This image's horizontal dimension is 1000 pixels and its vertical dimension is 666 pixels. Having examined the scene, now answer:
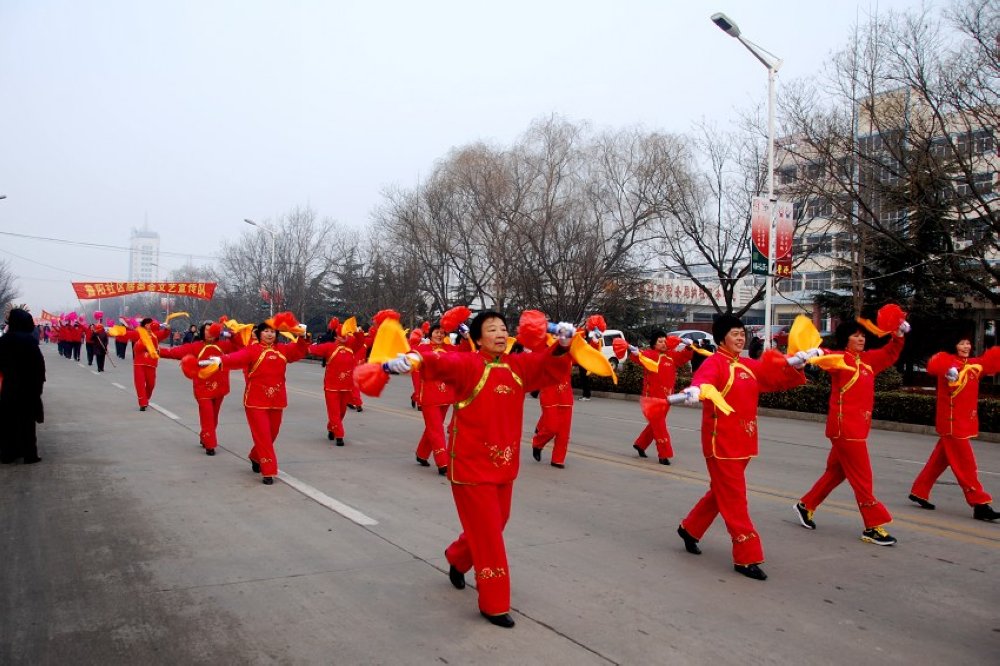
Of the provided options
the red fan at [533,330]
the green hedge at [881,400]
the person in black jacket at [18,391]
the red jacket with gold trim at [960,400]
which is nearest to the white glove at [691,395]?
the red fan at [533,330]

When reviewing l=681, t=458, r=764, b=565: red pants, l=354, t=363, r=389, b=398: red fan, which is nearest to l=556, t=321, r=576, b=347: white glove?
l=354, t=363, r=389, b=398: red fan

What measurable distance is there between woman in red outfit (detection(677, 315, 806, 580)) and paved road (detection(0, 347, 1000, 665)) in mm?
303

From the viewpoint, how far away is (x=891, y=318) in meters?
6.28

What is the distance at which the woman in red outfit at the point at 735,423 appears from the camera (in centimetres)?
534

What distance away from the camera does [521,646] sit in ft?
13.3

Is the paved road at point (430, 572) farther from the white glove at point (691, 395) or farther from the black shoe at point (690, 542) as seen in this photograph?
the white glove at point (691, 395)

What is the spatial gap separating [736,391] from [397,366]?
2.63m

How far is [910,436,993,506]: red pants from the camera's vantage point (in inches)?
284

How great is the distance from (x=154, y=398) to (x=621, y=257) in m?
16.0

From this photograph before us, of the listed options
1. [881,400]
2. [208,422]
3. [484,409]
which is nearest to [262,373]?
[208,422]

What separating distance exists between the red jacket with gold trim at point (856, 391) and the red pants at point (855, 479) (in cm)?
9

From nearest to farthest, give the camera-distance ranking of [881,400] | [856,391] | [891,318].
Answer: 1. [891,318]
2. [856,391]
3. [881,400]

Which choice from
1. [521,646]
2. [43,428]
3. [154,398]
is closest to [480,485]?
[521,646]

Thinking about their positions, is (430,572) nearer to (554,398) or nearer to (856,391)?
(856,391)
